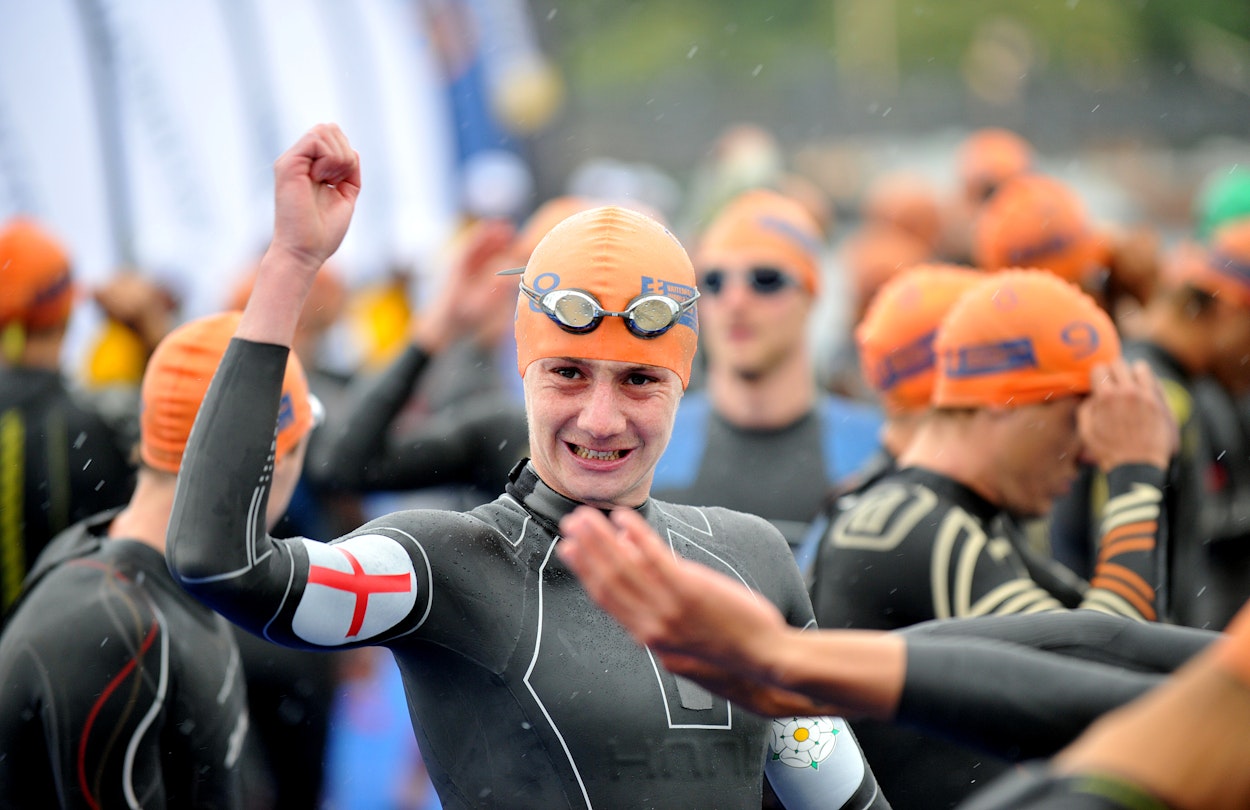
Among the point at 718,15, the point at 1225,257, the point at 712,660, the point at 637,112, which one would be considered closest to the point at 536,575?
the point at 712,660

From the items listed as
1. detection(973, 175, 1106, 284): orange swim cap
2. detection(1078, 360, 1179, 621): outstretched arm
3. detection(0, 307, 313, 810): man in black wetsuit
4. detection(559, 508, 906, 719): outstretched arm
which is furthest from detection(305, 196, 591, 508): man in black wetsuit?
detection(559, 508, 906, 719): outstretched arm

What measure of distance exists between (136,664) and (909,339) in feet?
9.44

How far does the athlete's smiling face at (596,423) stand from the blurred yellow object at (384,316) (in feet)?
28.3

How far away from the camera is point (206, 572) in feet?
6.98

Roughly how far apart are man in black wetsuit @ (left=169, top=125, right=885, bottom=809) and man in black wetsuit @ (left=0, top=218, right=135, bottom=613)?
10.3ft

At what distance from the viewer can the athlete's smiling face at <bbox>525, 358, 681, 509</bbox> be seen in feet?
8.77

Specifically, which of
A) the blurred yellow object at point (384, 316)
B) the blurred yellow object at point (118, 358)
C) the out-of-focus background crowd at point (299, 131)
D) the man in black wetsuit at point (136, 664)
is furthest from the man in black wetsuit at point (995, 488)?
the blurred yellow object at point (384, 316)

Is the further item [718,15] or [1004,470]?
[718,15]

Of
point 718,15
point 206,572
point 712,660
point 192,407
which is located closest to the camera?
point 712,660

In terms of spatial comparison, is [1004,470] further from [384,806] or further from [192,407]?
[384,806]

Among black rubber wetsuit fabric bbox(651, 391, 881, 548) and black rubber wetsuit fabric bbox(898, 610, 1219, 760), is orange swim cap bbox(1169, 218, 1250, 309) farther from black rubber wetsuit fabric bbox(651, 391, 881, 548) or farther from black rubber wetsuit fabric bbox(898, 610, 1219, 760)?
black rubber wetsuit fabric bbox(898, 610, 1219, 760)

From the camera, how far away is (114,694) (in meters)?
3.14

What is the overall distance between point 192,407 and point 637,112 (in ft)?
97.7

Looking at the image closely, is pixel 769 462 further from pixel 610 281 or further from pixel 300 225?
pixel 300 225
